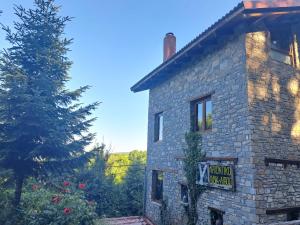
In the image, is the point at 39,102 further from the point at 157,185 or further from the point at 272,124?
the point at 272,124

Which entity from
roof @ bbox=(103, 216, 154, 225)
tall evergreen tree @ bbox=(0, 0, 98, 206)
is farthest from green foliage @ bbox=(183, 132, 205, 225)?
tall evergreen tree @ bbox=(0, 0, 98, 206)

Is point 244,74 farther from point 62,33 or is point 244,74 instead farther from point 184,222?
point 62,33

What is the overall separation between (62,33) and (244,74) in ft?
25.9

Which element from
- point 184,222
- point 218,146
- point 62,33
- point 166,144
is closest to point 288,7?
point 218,146

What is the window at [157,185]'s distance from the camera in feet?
34.9

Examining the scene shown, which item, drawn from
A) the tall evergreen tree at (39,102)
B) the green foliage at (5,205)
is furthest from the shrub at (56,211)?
the tall evergreen tree at (39,102)

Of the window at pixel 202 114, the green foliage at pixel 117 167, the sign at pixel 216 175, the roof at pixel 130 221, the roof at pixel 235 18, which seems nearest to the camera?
the roof at pixel 235 18

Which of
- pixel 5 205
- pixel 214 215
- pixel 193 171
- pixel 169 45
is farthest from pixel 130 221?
pixel 169 45

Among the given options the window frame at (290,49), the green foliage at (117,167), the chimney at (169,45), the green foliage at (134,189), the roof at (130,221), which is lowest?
the roof at (130,221)

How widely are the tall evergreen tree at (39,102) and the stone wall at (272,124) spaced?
6.42m

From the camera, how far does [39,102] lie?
8.20 meters

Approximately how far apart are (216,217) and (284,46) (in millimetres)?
5652

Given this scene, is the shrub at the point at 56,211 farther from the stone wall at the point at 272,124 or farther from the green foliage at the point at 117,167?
the green foliage at the point at 117,167

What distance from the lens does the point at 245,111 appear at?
6027 mm
